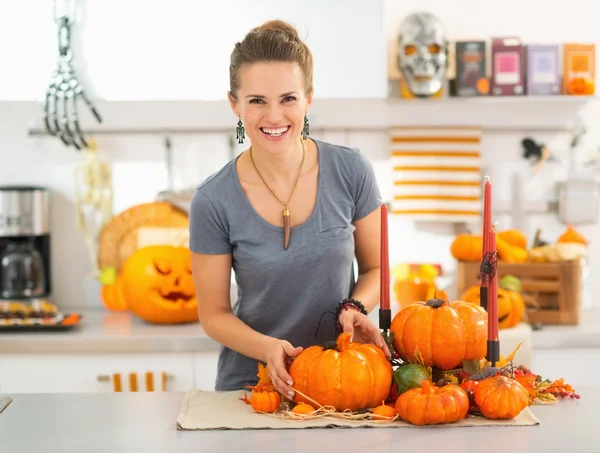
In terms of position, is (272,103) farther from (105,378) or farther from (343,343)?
(105,378)

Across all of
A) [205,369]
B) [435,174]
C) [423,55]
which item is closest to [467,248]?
[435,174]

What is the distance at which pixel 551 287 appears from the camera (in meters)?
2.58

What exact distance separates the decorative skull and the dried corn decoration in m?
1.08

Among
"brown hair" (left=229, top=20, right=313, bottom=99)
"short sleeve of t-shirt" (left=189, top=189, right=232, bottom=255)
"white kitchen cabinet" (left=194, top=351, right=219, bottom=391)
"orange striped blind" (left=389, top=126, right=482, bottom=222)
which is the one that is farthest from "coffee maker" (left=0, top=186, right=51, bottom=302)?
"brown hair" (left=229, top=20, right=313, bottom=99)

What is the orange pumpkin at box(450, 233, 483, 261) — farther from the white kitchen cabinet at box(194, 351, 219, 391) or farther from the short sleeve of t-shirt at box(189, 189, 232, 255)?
the short sleeve of t-shirt at box(189, 189, 232, 255)

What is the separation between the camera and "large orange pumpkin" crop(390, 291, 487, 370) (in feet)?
4.18

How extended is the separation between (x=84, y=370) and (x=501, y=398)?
1.54 meters

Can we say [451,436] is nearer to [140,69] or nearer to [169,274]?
[169,274]

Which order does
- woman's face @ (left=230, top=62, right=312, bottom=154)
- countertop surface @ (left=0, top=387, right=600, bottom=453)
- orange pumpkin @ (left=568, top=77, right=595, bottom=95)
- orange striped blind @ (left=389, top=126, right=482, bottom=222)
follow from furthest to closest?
orange striped blind @ (left=389, top=126, right=482, bottom=222) → orange pumpkin @ (left=568, top=77, right=595, bottom=95) → woman's face @ (left=230, top=62, right=312, bottom=154) → countertop surface @ (left=0, top=387, right=600, bottom=453)

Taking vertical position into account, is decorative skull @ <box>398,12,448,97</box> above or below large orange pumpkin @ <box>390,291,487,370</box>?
above

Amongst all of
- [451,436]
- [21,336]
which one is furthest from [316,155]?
[21,336]

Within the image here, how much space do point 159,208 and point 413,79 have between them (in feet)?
3.17

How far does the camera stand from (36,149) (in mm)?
2967

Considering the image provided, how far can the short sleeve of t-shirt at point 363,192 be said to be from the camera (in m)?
1.67
